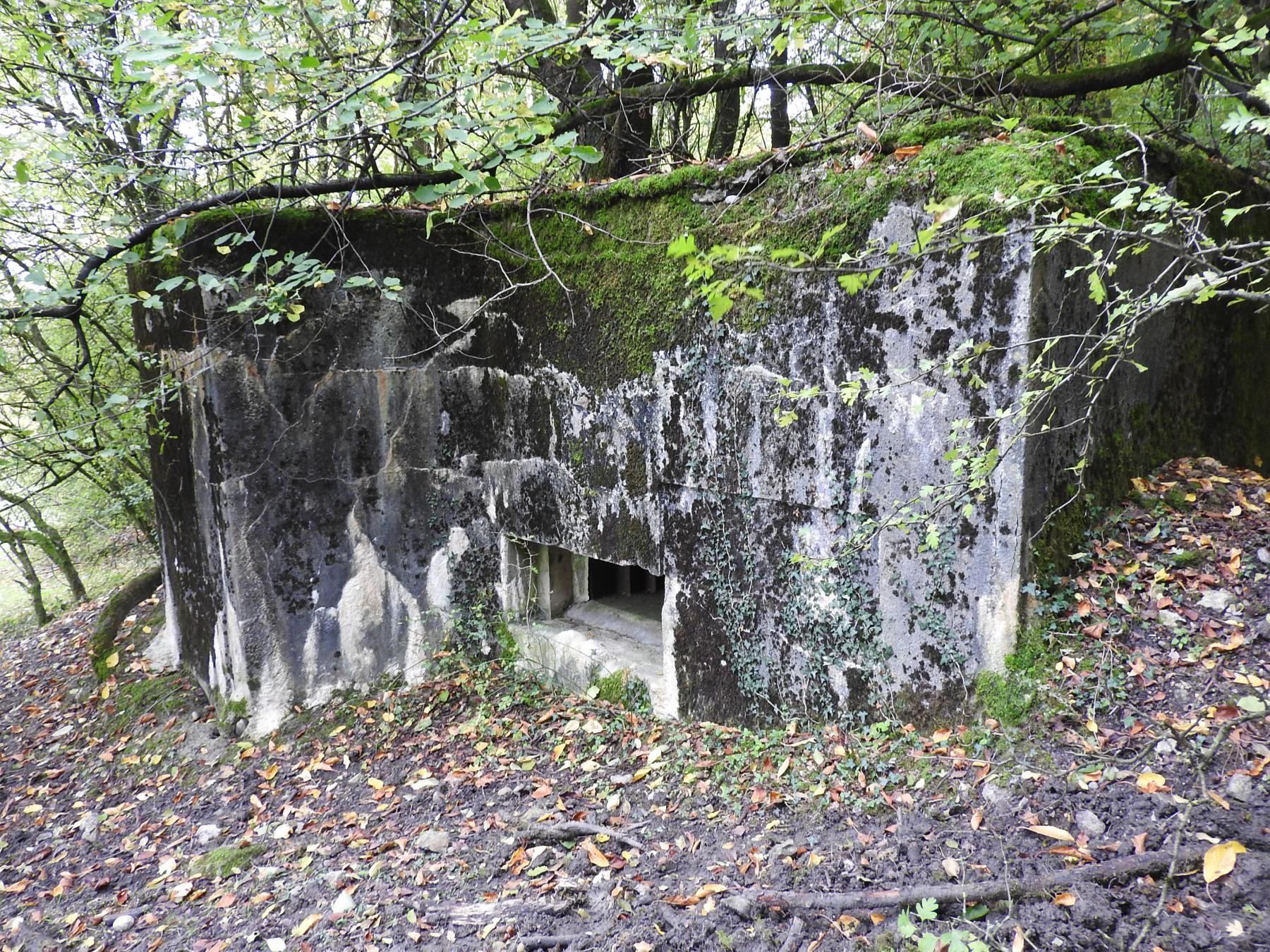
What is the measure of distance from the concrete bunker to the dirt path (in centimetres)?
24

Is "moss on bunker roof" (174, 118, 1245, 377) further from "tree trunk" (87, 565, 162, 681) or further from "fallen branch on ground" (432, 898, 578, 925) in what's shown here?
"tree trunk" (87, 565, 162, 681)

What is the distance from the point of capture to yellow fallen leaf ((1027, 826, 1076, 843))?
2.35 metres

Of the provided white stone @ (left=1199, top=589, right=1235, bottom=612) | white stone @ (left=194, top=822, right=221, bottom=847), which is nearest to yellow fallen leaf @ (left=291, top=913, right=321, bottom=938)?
white stone @ (left=194, top=822, right=221, bottom=847)

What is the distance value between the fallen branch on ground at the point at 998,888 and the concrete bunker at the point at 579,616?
6.12 feet

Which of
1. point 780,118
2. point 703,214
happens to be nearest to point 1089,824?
point 703,214

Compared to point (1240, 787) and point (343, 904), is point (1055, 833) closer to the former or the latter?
point (1240, 787)

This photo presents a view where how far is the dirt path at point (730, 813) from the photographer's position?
225 centimetres

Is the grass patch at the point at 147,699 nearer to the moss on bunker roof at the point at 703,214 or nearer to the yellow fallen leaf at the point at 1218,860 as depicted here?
the moss on bunker roof at the point at 703,214

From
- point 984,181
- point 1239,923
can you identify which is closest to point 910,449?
point 984,181

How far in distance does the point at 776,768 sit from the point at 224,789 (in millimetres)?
3194

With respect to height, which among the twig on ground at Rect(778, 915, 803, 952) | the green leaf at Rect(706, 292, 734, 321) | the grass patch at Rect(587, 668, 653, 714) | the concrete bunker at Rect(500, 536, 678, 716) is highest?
the green leaf at Rect(706, 292, 734, 321)

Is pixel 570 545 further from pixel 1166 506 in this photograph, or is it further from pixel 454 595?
pixel 1166 506

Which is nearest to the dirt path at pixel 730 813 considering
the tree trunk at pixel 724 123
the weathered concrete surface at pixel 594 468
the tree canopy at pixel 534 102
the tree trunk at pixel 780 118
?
the weathered concrete surface at pixel 594 468

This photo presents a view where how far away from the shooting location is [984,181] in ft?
9.30
